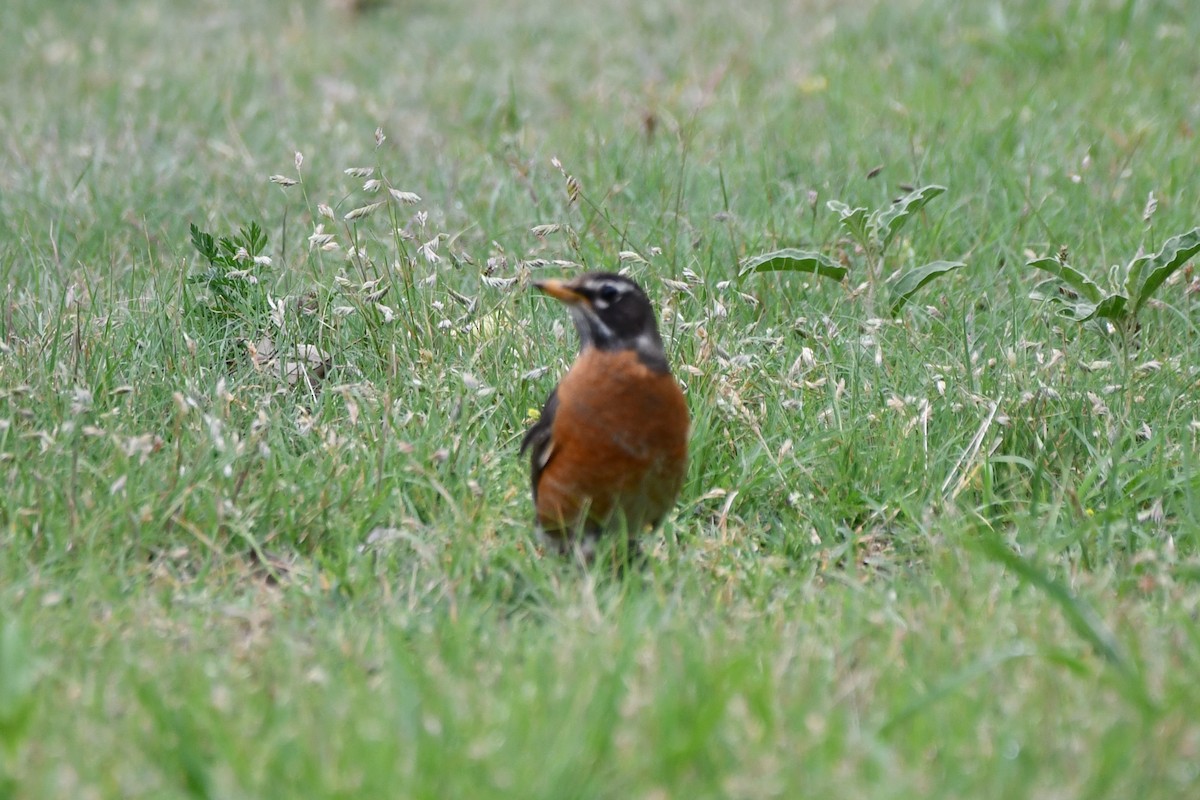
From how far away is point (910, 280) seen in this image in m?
5.41

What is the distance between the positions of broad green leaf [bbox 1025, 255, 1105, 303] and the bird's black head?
64.3 inches

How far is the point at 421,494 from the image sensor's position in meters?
4.30

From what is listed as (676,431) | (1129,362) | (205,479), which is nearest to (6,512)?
(205,479)

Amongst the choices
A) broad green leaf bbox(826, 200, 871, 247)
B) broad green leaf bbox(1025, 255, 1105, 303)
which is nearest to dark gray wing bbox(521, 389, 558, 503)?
broad green leaf bbox(826, 200, 871, 247)

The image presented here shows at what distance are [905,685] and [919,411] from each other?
5.25 ft

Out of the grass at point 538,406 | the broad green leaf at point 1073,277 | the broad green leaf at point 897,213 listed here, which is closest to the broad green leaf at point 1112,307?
the broad green leaf at point 1073,277

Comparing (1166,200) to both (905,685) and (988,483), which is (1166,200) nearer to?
(988,483)

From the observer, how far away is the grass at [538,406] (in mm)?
2910

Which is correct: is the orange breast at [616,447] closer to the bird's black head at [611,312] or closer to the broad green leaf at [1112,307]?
the bird's black head at [611,312]

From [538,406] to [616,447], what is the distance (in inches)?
37.3

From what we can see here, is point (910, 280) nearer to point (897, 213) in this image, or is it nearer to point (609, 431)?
point (897, 213)

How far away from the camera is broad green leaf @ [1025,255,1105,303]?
16.4ft

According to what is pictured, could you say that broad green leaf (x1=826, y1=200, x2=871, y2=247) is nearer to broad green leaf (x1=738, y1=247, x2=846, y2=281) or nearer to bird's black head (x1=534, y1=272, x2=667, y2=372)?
broad green leaf (x1=738, y1=247, x2=846, y2=281)

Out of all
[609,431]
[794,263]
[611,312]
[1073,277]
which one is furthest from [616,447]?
[1073,277]
